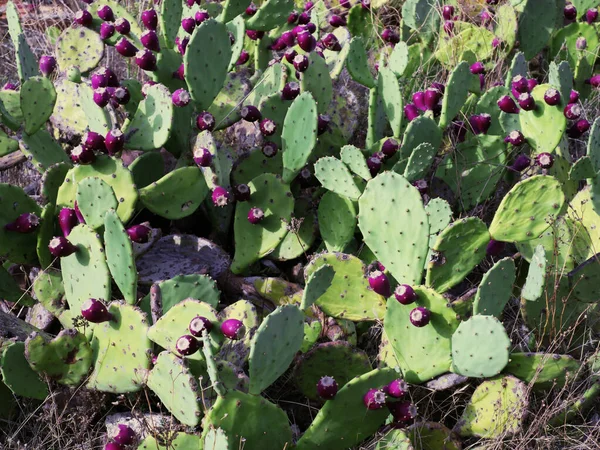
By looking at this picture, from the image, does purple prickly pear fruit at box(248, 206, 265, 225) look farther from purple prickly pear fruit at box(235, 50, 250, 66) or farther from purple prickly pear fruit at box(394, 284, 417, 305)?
purple prickly pear fruit at box(235, 50, 250, 66)

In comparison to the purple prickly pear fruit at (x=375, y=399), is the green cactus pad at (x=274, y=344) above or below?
above

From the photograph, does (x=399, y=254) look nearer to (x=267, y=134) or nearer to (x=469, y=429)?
(x=469, y=429)

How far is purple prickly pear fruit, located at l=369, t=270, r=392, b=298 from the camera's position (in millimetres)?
2246

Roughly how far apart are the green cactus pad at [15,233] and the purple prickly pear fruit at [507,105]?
5.76 ft

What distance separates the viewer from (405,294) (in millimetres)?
2107

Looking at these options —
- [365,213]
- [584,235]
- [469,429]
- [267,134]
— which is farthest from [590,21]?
[469,429]

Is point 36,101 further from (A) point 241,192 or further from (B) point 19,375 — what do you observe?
(B) point 19,375

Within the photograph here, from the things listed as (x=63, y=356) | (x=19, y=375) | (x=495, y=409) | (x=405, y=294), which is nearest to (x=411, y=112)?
(x=405, y=294)

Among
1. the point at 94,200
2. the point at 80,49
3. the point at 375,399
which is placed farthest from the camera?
the point at 80,49

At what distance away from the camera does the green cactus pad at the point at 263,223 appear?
8.83 feet

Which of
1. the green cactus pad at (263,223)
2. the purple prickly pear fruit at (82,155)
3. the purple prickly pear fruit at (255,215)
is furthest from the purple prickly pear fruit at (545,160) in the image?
the purple prickly pear fruit at (82,155)

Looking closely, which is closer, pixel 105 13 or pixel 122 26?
pixel 122 26

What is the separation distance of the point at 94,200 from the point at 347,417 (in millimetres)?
1021

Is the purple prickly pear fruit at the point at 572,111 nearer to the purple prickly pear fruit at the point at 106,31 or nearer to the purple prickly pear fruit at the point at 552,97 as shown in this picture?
the purple prickly pear fruit at the point at 552,97
